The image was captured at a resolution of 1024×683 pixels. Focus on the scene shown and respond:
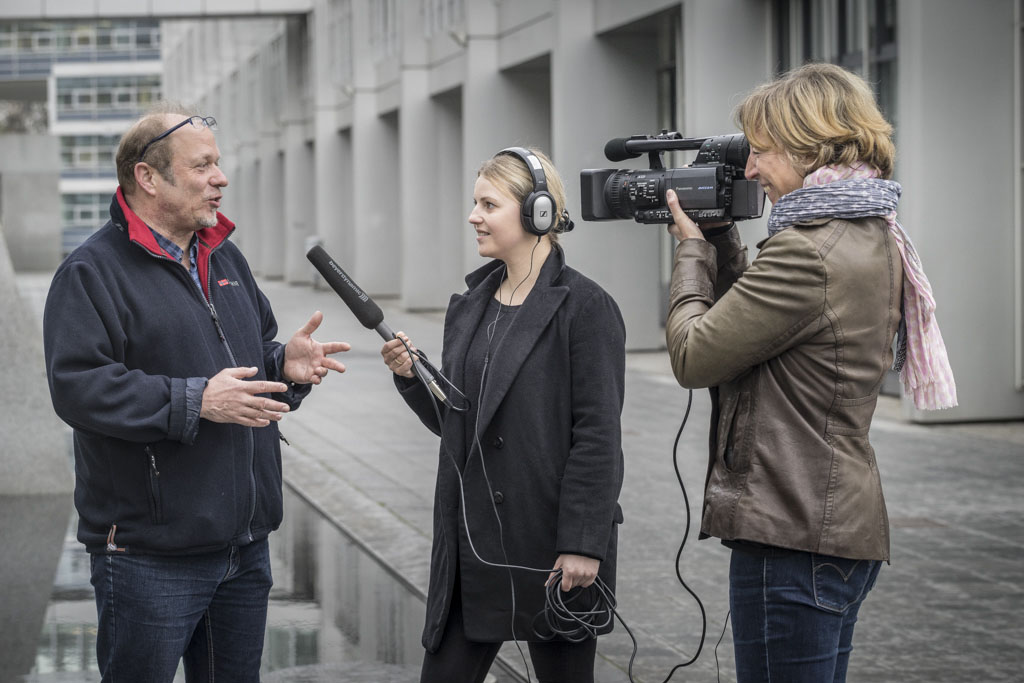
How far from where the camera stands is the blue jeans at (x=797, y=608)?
289cm

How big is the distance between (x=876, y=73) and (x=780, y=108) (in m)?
11.7

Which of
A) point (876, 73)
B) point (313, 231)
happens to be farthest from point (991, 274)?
point (313, 231)

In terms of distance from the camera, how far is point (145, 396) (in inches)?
125

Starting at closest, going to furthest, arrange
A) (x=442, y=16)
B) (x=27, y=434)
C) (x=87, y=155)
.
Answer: (x=27, y=434), (x=442, y=16), (x=87, y=155)

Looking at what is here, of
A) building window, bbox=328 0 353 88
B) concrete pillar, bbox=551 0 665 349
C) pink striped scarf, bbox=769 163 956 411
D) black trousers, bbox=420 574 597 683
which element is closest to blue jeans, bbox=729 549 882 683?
pink striped scarf, bbox=769 163 956 411

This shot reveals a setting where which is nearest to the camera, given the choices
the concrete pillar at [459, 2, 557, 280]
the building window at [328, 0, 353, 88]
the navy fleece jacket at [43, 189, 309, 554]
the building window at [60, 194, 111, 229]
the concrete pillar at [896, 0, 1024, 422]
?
the navy fleece jacket at [43, 189, 309, 554]

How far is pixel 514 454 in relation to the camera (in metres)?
3.39

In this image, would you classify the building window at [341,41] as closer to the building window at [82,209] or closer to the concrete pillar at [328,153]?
the concrete pillar at [328,153]

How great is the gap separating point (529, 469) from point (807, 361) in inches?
32.7

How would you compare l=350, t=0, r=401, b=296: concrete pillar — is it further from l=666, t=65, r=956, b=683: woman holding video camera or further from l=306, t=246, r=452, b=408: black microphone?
l=666, t=65, r=956, b=683: woman holding video camera

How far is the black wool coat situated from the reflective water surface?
1943 millimetres

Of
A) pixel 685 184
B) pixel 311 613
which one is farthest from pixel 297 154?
pixel 685 184

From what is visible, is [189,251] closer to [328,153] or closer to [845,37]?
[845,37]

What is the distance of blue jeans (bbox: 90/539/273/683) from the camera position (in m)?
3.32
